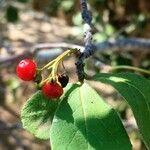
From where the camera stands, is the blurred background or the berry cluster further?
the blurred background

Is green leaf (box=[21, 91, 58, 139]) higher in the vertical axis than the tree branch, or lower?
lower

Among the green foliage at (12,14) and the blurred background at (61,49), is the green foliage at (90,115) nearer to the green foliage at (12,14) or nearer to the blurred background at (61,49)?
the blurred background at (61,49)

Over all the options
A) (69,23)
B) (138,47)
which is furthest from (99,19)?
(69,23)

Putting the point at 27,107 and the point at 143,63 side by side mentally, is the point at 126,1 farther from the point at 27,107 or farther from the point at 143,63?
the point at 27,107

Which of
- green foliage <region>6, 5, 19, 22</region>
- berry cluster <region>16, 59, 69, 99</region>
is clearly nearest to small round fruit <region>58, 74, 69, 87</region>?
berry cluster <region>16, 59, 69, 99</region>

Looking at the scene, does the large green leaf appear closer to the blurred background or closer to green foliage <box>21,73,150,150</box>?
green foliage <box>21,73,150,150</box>
